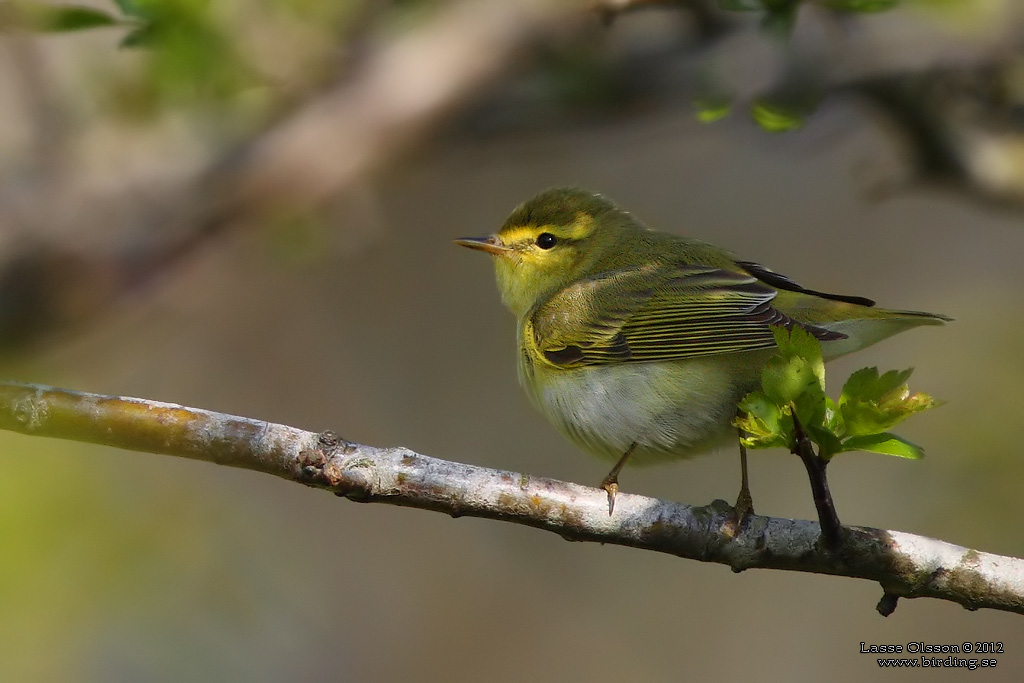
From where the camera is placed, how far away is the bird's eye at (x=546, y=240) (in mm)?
4289

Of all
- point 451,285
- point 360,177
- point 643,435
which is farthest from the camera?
point 451,285

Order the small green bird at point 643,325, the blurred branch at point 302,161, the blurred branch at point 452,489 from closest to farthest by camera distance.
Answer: the blurred branch at point 452,489, the small green bird at point 643,325, the blurred branch at point 302,161

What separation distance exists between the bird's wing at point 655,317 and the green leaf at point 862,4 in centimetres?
92

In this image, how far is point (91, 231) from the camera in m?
5.09

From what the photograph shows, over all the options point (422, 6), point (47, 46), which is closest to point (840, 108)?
point (422, 6)

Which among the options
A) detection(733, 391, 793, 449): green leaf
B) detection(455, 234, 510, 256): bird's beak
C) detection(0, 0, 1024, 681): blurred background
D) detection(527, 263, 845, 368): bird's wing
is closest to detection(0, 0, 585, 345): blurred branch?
detection(0, 0, 1024, 681): blurred background

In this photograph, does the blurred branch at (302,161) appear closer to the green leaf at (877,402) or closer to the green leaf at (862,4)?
the green leaf at (862,4)

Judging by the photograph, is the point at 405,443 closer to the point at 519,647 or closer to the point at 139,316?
the point at 519,647

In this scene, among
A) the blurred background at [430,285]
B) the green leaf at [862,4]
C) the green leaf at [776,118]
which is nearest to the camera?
the green leaf at [862,4]

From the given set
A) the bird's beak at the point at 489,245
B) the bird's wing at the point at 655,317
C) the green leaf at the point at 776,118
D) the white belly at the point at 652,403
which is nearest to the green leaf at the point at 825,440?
the bird's wing at the point at 655,317

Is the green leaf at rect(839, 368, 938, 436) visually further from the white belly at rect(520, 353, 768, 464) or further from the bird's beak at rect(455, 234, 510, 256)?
the bird's beak at rect(455, 234, 510, 256)

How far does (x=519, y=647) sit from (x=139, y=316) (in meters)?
3.29

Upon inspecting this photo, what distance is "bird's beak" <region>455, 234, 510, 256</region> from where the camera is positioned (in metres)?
4.19

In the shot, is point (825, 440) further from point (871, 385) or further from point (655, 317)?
point (655, 317)
